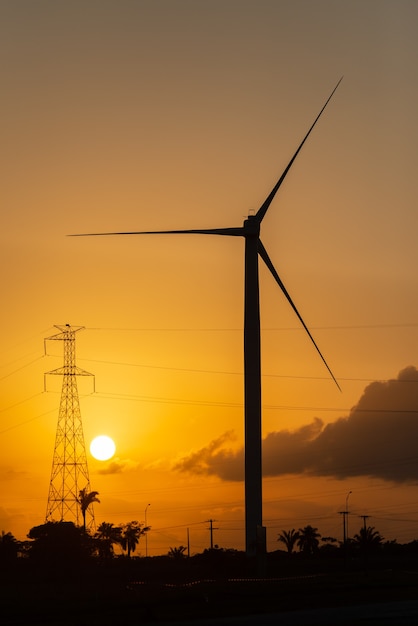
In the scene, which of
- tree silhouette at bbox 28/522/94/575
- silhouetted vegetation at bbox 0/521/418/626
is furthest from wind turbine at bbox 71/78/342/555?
tree silhouette at bbox 28/522/94/575

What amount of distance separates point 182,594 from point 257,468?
15819 millimetres

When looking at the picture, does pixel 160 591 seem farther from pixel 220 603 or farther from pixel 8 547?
pixel 8 547

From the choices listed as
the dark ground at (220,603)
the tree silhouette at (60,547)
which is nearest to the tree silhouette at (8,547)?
the tree silhouette at (60,547)

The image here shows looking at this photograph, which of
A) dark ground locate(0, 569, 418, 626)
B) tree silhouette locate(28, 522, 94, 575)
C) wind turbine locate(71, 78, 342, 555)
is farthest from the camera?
tree silhouette locate(28, 522, 94, 575)

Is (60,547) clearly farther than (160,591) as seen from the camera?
Yes

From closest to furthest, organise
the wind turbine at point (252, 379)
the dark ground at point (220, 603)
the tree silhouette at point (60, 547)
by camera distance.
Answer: the dark ground at point (220, 603)
the wind turbine at point (252, 379)
the tree silhouette at point (60, 547)

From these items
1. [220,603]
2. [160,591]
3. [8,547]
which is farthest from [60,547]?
[220,603]

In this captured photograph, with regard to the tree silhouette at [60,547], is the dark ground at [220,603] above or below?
below

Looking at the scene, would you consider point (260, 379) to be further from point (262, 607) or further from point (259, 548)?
point (262, 607)

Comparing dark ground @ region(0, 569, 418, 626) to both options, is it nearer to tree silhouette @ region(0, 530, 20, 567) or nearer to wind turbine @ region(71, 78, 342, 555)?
wind turbine @ region(71, 78, 342, 555)

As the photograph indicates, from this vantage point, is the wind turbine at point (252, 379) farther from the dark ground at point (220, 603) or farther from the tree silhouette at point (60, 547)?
the tree silhouette at point (60, 547)

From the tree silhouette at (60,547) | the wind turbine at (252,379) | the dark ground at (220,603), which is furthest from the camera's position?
the tree silhouette at (60,547)

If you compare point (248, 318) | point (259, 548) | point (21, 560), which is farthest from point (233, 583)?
point (21, 560)

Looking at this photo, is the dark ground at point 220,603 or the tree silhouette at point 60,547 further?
the tree silhouette at point 60,547
